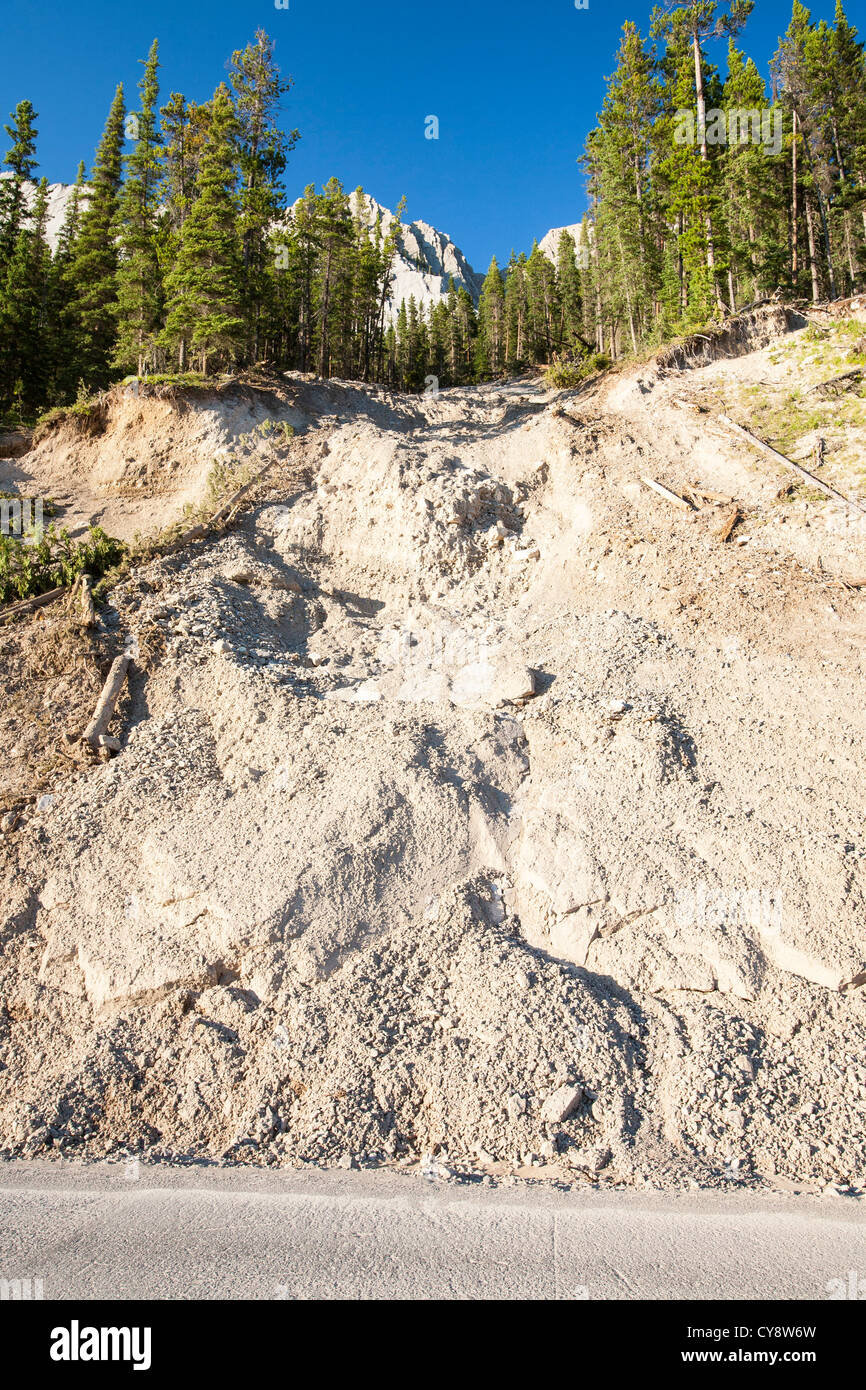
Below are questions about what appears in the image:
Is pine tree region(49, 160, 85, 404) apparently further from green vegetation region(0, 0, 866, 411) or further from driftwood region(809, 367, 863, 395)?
driftwood region(809, 367, 863, 395)

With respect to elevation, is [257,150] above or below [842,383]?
above

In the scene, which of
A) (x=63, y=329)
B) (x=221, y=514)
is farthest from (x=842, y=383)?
(x=63, y=329)

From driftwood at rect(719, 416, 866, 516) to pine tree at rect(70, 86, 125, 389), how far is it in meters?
21.3

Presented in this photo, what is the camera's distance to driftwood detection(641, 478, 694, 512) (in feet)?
42.5

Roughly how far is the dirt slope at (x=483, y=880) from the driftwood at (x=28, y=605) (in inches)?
46.2

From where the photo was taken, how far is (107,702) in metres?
9.79

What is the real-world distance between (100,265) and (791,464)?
32331mm

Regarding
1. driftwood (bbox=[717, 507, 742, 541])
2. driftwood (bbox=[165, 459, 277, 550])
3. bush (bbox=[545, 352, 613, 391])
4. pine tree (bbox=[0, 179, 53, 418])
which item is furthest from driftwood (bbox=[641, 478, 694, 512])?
pine tree (bbox=[0, 179, 53, 418])

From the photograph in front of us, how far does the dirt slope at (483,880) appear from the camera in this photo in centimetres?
581

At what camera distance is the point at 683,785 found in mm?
7961

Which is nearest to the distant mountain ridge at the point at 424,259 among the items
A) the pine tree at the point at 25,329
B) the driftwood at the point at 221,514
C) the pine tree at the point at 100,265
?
the pine tree at the point at 100,265

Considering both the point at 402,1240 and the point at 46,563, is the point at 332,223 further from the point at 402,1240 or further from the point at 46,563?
the point at 402,1240
